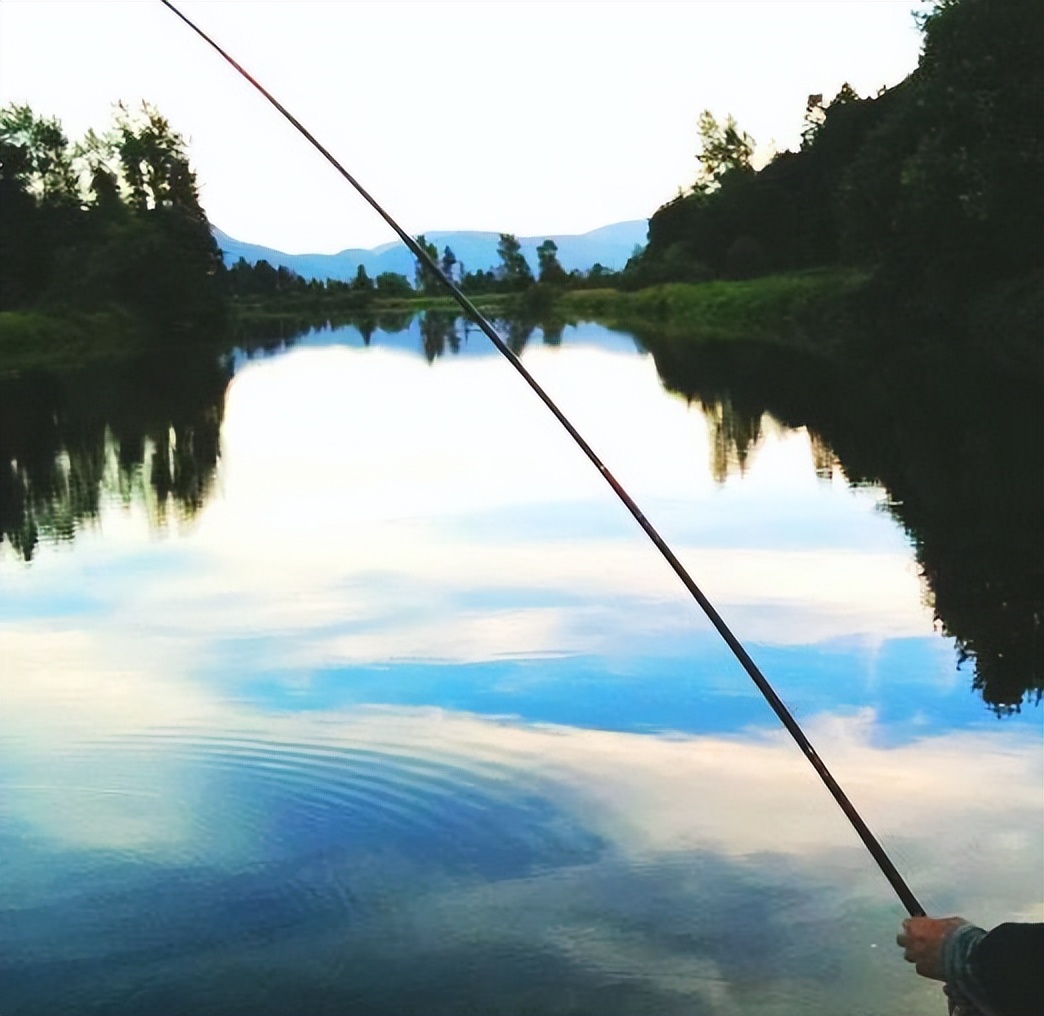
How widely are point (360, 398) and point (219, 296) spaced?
47901mm

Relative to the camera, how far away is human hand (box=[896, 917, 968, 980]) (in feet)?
8.20

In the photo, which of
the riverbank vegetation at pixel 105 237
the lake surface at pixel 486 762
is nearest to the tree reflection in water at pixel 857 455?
the lake surface at pixel 486 762

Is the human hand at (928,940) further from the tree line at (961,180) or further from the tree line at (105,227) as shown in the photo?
the tree line at (105,227)

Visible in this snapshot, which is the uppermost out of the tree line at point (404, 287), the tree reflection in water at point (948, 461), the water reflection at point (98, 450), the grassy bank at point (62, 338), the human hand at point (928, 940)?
the tree line at point (404, 287)

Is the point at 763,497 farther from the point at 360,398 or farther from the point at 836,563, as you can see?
the point at 360,398

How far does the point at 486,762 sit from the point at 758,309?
4911 centimetres

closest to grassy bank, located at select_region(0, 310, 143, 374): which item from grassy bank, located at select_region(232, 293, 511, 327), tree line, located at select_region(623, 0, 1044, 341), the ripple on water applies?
tree line, located at select_region(623, 0, 1044, 341)

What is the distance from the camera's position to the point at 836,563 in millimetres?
10250

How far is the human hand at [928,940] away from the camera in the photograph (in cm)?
250

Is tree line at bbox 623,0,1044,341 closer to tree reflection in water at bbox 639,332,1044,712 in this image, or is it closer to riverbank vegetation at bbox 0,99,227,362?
tree reflection in water at bbox 639,332,1044,712

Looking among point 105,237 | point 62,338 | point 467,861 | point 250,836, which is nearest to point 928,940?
point 467,861

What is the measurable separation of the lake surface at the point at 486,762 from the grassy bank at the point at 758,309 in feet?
82.5

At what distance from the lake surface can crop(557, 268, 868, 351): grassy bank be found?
2515 cm

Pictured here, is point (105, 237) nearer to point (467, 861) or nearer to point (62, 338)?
point (62, 338)
